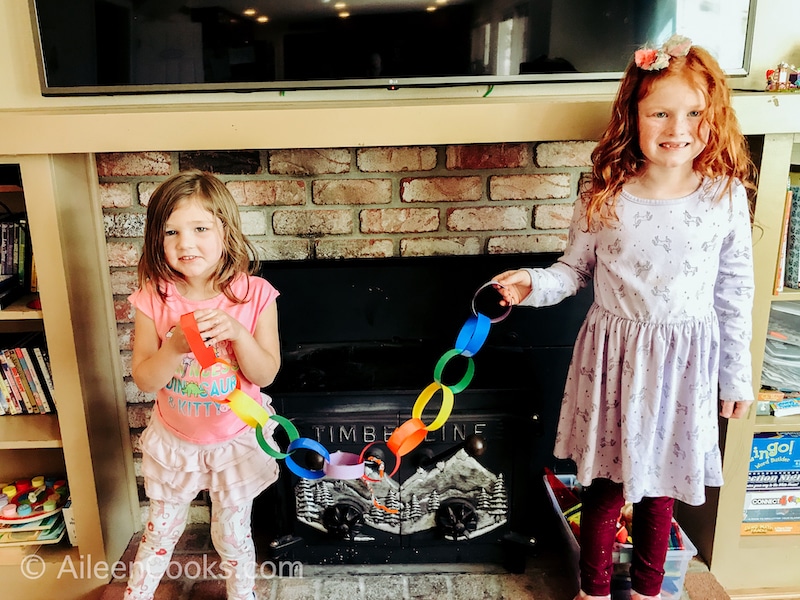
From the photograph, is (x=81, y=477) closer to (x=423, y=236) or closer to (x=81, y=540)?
(x=81, y=540)

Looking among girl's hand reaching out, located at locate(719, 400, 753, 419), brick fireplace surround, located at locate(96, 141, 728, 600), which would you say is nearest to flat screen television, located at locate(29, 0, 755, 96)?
brick fireplace surround, located at locate(96, 141, 728, 600)

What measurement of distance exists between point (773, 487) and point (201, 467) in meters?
1.46

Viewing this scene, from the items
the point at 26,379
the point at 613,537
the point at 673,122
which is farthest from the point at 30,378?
the point at 673,122

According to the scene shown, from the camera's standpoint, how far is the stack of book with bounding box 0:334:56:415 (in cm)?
173

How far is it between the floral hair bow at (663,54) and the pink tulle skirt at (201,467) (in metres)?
1.07

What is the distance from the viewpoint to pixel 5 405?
5.84 feet

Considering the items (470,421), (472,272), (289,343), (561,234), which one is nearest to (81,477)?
(289,343)

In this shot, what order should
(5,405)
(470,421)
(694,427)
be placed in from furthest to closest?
(5,405) < (470,421) < (694,427)

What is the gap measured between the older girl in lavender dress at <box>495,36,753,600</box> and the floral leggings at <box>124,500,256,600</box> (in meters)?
0.78

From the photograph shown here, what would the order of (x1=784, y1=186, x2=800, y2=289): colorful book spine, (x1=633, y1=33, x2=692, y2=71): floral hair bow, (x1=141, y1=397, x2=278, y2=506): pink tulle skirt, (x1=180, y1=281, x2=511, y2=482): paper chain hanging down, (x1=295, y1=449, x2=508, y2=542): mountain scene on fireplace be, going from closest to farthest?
1. (x1=633, y1=33, x2=692, y2=71): floral hair bow
2. (x1=180, y1=281, x2=511, y2=482): paper chain hanging down
3. (x1=141, y1=397, x2=278, y2=506): pink tulle skirt
4. (x1=784, y1=186, x2=800, y2=289): colorful book spine
5. (x1=295, y1=449, x2=508, y2=542): mountain scene on fireplace

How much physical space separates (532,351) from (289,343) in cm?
67

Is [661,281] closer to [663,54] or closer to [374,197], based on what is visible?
[663,54]

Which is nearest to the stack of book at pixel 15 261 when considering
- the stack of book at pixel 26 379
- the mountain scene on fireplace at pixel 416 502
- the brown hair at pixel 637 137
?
the stack of book at pixel 26 379

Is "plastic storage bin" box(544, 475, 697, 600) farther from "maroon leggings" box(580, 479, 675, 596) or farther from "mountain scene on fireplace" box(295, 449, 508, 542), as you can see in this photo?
"mountain scene on fireplace" box(295, 449, 508, 542)
